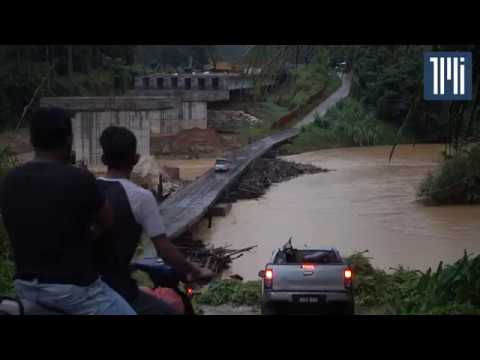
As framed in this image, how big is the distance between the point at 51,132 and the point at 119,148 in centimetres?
30

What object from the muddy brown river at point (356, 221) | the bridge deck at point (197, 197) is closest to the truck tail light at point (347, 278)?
the muddy brown river at point (356, 221)

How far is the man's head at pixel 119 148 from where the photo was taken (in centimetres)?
263

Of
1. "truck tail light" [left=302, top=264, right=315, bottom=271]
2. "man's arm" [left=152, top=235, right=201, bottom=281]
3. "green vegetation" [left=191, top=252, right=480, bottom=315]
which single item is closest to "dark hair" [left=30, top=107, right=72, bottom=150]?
"man's arm" [left=152, top=235, right=201, bottom=281]

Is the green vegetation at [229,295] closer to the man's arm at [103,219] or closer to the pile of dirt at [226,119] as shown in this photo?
the man's arm at [103,219]

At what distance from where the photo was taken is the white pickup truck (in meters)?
8.78

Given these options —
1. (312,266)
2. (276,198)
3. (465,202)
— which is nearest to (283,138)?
(276,198)

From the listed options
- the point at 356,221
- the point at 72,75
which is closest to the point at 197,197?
the point at 356,221

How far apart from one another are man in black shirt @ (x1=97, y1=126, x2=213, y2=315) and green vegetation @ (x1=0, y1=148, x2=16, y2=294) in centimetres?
212

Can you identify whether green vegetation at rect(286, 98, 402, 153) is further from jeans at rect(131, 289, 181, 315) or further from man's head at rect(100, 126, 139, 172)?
jeans at rect(131, 289, 181, 315)

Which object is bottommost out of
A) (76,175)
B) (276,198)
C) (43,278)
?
(276,198)
